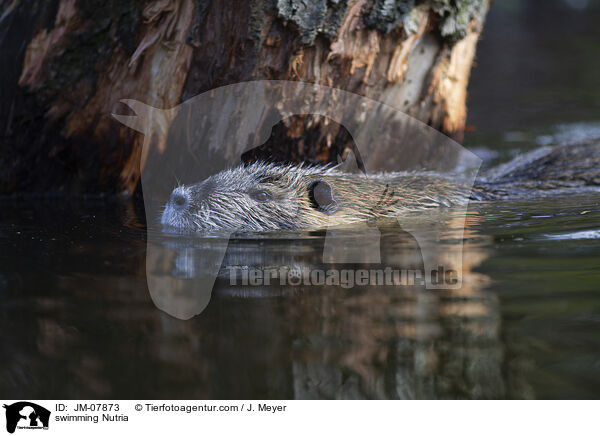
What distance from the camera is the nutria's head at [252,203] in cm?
338

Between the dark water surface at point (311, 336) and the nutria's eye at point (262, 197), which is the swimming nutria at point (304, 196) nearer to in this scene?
the nutria's eye at point (262, 197)

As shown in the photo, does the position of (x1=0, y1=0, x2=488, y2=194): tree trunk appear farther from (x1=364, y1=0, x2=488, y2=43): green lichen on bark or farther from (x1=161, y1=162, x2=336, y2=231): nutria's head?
(x1=161, y1=162, x2=336, y2=231): nutria's head

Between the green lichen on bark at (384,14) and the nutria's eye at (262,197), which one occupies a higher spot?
the green lichen on bark at (384,14)

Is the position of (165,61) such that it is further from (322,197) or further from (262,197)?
(322,197)

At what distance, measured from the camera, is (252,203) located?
3533mm

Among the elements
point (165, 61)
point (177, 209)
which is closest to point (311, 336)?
point (177, 209)

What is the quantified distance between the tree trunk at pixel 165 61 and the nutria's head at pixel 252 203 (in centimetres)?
90

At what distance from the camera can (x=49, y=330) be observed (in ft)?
5.42

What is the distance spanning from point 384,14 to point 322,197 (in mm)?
1526

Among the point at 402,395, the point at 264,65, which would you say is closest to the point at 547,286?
the point at 402,395

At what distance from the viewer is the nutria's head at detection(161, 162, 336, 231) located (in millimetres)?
3381
